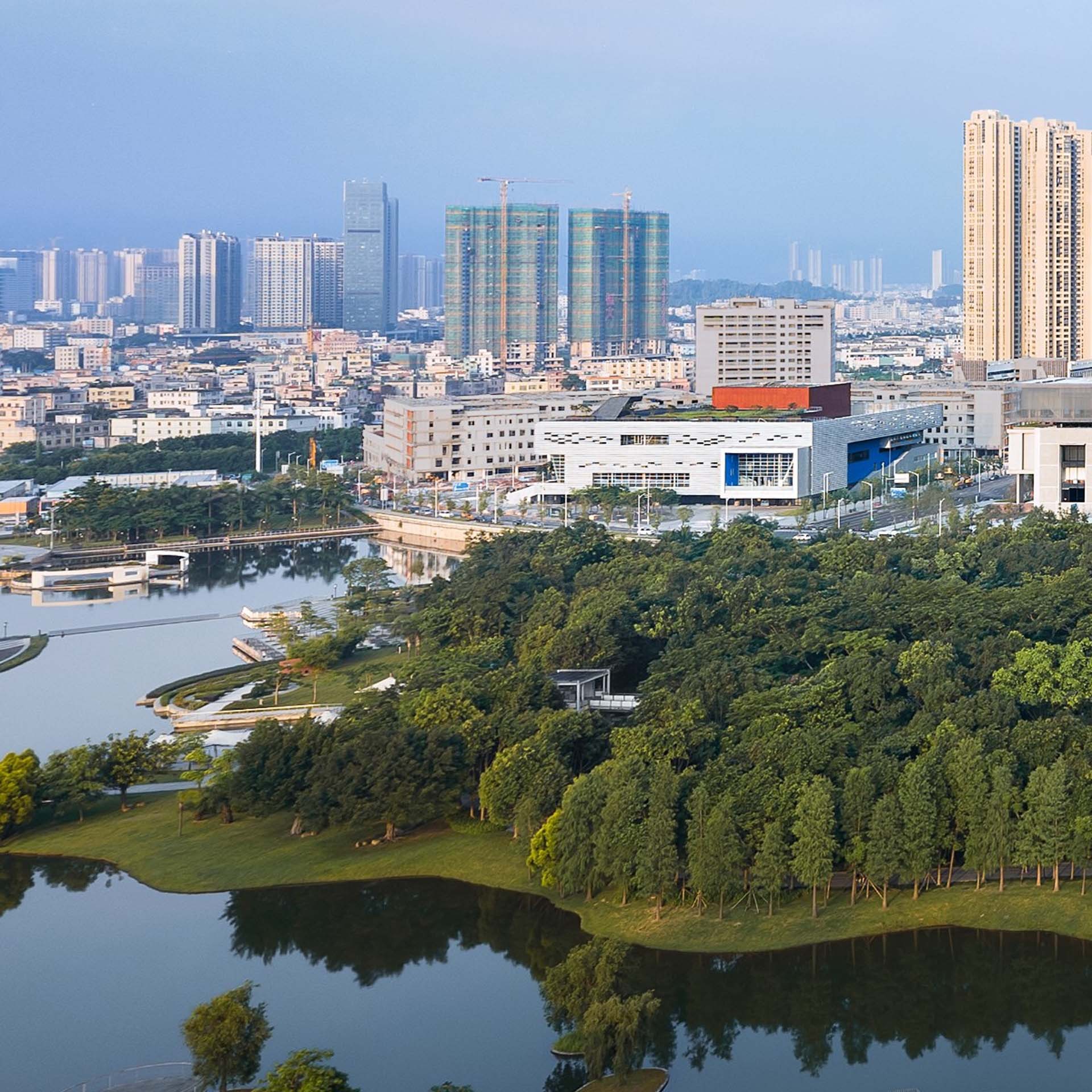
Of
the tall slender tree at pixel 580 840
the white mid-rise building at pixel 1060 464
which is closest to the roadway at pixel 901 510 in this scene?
the white mid-rise building at pixel 1060 464

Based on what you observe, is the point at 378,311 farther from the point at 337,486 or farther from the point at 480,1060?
the point at 480,1060

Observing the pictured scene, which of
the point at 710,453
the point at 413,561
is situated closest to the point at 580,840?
the point at 413,561

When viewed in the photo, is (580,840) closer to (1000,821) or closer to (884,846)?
(884,846)

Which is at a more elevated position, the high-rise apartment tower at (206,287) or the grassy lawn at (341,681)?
the high-rise apartment tower at (206,287)

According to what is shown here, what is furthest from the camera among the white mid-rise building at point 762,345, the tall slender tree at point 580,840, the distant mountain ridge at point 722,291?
the distant mountain ridge at point 722,291

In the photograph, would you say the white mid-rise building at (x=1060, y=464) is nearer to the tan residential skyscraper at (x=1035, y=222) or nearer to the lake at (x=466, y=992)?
the lake at (x=466, y=992)

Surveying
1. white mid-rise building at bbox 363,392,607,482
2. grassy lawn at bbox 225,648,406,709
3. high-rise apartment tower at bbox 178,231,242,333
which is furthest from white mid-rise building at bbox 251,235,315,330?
grassy lawn at bbox 225,648,406,709

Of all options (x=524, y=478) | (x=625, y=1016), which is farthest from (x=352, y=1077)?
(x=524, y=478)
